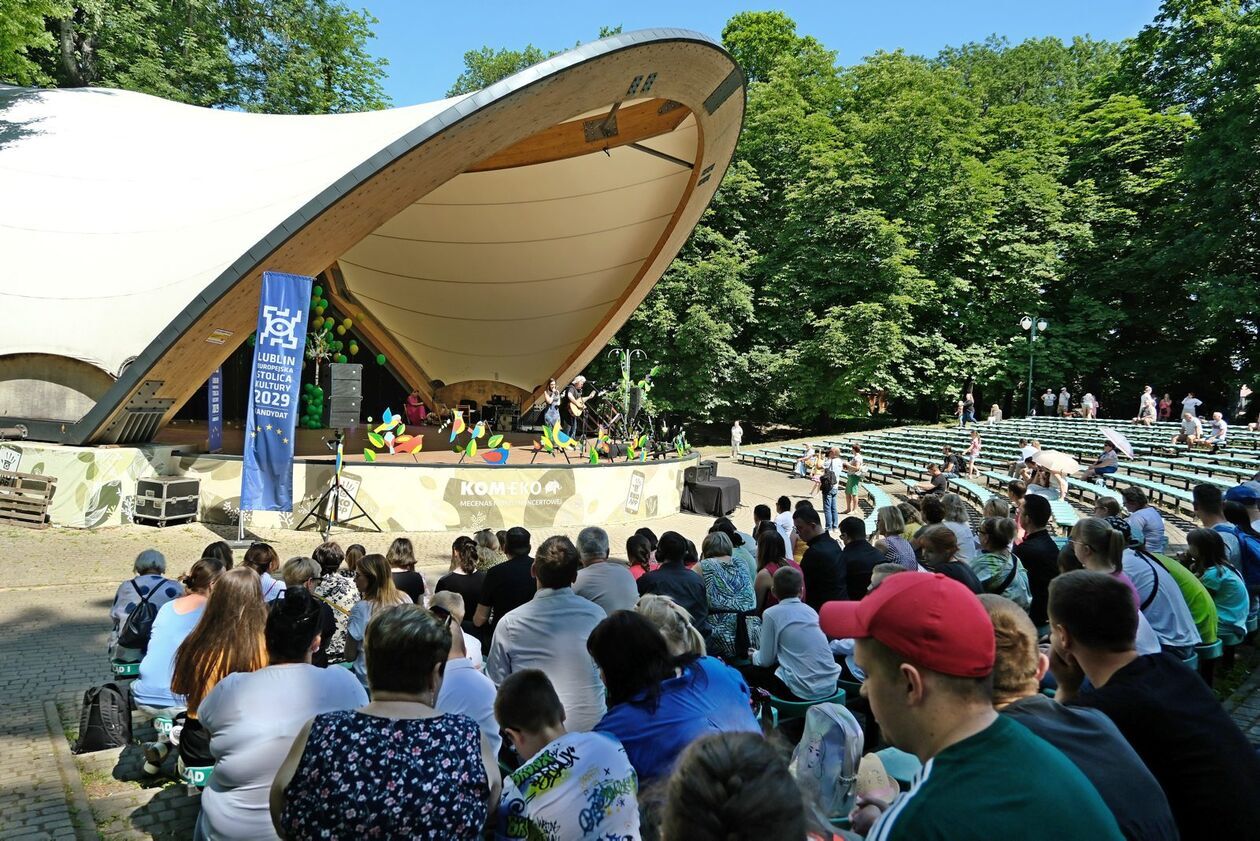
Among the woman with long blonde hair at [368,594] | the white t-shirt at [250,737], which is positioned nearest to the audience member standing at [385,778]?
the white t-shirt at [250,737]

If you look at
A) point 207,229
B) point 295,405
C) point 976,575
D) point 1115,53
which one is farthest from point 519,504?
point 1115,53

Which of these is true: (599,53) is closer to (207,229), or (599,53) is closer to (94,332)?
(207,229)

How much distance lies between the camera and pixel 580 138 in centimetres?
1884

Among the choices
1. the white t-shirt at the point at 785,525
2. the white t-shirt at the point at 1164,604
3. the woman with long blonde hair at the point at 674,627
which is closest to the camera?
the woman with long blonde hair at the point at 674,627

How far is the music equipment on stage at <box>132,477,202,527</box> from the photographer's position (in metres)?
12.1

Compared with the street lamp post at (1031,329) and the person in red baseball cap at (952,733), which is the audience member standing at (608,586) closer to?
the person in red baseball cap at (952,733)

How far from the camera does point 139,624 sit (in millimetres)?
4570

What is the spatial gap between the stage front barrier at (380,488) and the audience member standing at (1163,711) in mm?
11812

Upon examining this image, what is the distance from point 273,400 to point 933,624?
1111cm

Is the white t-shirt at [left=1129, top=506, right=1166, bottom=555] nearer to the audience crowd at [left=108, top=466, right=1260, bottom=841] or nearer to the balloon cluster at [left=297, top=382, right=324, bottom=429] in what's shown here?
the audience crowd at [left=108, top=466, right=1260, bottom=841]

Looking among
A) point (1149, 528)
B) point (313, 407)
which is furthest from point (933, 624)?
point (313, 407)

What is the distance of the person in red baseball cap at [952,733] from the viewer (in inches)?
51.1

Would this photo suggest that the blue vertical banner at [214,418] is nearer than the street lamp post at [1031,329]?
Yes

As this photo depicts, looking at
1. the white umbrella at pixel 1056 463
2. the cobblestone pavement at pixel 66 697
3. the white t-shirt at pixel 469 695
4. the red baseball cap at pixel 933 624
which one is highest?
the red baseball cap at pixel 933 624
